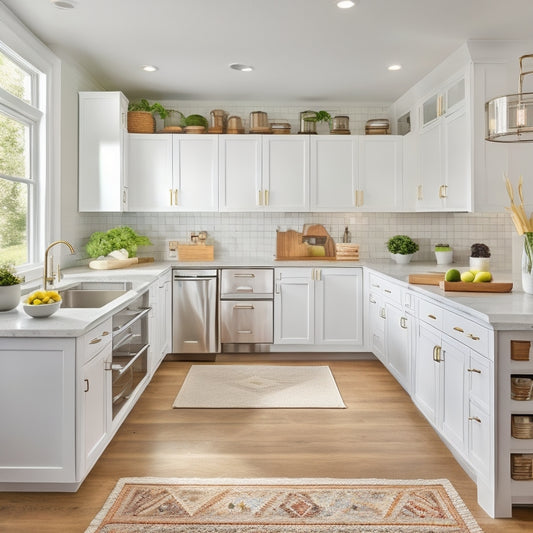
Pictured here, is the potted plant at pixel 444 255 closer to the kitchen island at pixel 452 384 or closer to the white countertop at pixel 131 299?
the white countertop at pixel 131 299

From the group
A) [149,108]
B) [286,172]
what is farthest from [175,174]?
[286,172]

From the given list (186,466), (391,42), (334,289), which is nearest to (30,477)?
(186,466)

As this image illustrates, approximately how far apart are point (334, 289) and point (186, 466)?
2.66 m

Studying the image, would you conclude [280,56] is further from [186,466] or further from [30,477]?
[30,477]

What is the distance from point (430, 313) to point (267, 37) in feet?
7.57

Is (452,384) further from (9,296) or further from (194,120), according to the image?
(194,120)

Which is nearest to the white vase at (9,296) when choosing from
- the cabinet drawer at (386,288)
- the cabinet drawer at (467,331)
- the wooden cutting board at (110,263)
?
the wooden cutting board at (110,263)

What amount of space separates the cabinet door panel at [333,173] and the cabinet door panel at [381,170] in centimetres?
10

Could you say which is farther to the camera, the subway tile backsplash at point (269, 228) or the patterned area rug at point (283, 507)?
the subway tile backsplash at point (269, 228)

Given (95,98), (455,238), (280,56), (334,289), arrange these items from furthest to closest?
(455,238) < (334,289) < (95,98) < (280,56)

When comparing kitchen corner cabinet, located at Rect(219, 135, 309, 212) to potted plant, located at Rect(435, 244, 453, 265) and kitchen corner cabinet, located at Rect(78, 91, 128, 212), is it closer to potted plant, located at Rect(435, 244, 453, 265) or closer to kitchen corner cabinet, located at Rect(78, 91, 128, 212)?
kitchen corner cabinet, located at Rect(78, 91, 128, 212)

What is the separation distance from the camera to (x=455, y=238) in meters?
5.53

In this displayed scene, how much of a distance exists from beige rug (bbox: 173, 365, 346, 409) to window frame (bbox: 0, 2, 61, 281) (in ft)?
5.05

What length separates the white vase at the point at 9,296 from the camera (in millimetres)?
2611
